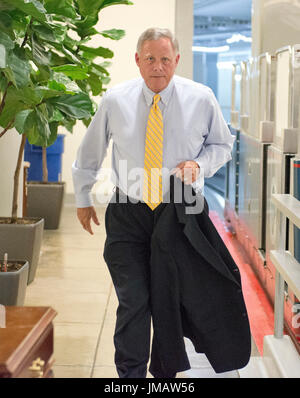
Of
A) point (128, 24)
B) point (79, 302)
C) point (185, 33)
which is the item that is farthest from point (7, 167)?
point (128, 24)

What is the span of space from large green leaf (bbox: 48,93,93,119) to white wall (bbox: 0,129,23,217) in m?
2.43

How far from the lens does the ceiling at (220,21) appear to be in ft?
49.9

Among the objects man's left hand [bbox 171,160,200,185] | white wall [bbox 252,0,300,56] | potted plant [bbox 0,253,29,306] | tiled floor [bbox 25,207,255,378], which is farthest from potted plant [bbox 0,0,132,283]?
white wall [bbox 252,0,300,56]

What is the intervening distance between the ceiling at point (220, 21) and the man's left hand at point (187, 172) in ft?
41.2

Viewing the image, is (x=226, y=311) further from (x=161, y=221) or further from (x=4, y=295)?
(x=4, y=295)

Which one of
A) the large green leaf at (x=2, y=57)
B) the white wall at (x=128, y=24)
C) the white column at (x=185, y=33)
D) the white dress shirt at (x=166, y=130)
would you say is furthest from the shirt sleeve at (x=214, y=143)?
the white wall at (x=128, y=24)

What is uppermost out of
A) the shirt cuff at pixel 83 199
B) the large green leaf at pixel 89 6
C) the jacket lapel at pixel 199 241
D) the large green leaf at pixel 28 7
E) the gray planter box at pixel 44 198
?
the large green leaf at pixel 89 6

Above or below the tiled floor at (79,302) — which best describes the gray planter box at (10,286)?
above

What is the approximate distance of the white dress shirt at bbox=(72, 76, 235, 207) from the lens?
9.33ft

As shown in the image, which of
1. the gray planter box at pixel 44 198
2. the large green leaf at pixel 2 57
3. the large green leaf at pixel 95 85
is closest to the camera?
the large green leaf at pixel 2 57

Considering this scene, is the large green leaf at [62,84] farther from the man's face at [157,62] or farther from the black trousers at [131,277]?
the black trousers at [131,277]

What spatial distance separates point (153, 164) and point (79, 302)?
6.76 ft

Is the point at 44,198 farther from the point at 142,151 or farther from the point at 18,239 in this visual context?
the point at 142,151

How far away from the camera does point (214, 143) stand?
9.66ft
